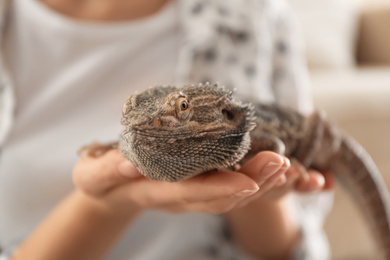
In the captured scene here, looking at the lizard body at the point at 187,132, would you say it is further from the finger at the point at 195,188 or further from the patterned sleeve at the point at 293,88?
the patterned sleeve at the point at 293,88

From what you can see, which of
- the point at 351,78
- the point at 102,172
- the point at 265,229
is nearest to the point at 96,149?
the point at 102,172

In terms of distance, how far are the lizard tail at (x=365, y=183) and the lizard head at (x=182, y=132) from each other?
1.95 ft

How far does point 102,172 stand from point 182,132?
0.67 feet

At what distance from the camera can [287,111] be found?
1.01m

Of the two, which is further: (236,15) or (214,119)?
(236,15)

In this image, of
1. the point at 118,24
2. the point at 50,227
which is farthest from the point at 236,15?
the point at 50,227

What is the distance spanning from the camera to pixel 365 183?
1.19 m

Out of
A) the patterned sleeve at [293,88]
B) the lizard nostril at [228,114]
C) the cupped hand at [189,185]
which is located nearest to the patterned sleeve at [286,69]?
the patterned sleeve at [293,88]

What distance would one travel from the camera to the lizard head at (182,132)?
0.55 m

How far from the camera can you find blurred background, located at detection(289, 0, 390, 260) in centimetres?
196

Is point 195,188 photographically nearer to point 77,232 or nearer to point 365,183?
point 77,232

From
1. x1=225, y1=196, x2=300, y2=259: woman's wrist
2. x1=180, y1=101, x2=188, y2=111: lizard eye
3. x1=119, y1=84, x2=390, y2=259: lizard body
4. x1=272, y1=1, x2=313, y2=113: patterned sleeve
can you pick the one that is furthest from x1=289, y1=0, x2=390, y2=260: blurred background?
x1=180, y1=101, x2=188, y2=111: lizard eye

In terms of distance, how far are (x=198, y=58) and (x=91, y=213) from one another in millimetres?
543

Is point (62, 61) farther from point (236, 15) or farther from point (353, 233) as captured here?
point (353, 233)
